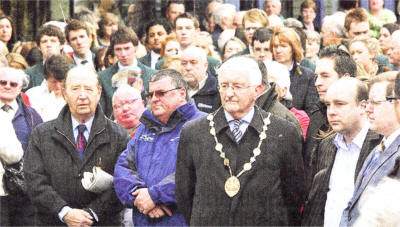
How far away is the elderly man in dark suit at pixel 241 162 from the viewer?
5809 mm

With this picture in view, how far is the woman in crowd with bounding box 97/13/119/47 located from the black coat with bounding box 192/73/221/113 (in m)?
4.12

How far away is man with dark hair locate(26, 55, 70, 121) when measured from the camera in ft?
27.3

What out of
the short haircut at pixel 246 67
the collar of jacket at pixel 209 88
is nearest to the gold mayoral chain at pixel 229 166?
the short haircut at pixel 246 67

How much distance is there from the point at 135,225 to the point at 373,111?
2.17 metres

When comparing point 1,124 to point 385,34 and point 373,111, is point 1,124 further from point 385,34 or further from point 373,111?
point 385,34

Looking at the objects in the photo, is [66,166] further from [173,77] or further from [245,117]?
[245,117]

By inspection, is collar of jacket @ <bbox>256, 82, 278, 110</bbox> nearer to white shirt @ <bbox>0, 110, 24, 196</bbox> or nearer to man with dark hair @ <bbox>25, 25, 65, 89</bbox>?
white shirt @ <bbox>0, 110, 24, 196</bbox>

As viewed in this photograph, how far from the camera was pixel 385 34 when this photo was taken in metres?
10.5

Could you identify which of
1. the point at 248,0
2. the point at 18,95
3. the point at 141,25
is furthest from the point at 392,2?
the point at 18,95

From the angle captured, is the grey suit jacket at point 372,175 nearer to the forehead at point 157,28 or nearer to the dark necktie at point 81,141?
the dark necktie at point 81,141

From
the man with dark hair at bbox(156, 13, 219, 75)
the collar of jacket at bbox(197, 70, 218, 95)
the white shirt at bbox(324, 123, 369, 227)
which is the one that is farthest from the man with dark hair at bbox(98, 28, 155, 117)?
the white shirt at bbox(324, 123, 369, 227)

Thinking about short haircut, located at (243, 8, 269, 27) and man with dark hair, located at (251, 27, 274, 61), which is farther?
short haircut, located at (243, 8, 269, 27)

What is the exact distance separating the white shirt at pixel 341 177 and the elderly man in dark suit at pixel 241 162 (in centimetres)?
21

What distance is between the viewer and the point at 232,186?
5.81 metres
